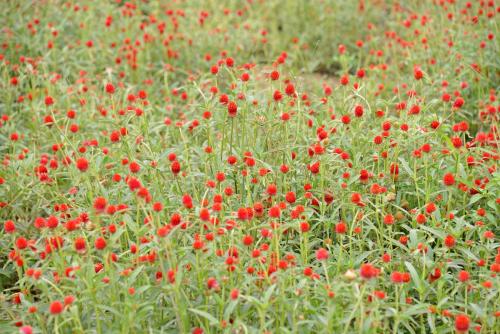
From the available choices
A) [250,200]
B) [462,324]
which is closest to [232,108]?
[250,200]

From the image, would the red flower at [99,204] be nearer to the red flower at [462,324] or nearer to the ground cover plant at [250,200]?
the ground cover plant at [250,200]

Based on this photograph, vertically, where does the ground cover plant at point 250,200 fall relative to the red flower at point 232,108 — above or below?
below

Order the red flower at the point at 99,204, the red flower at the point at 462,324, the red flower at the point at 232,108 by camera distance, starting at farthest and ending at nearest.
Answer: the red flower at the point at 232,108 → the red flower at the point at 99,204 → the red flower at the point at 462,324

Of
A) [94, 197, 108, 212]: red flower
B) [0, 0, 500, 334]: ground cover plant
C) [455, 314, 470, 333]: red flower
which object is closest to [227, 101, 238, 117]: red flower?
[0, 0, 500, 334]: ground cover plant

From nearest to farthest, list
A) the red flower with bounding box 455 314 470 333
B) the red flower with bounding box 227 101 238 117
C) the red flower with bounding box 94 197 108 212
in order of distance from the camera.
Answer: the red flower with bounding box 455 314 470 333
the red flower with bounding box 94 197 108 212
the red flower with bounding box 227 101 238 117

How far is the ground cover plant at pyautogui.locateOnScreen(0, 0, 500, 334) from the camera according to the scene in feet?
8.53

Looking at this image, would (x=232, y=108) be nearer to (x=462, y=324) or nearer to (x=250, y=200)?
(x=250, y=200)

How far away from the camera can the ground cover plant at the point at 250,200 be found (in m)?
2.60

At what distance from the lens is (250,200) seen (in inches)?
126

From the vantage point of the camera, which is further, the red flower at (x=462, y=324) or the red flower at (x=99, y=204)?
the red flower at (x=99, y=204)

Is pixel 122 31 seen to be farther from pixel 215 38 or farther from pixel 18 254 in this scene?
pixel 18 254

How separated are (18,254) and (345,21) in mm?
5149

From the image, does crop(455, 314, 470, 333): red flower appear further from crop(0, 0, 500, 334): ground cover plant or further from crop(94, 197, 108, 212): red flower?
crop(94, 197, 108, 212): red flower

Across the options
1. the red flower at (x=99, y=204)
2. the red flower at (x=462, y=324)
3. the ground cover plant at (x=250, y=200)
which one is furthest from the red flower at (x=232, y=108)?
the red flower at (x=462, y=324)
